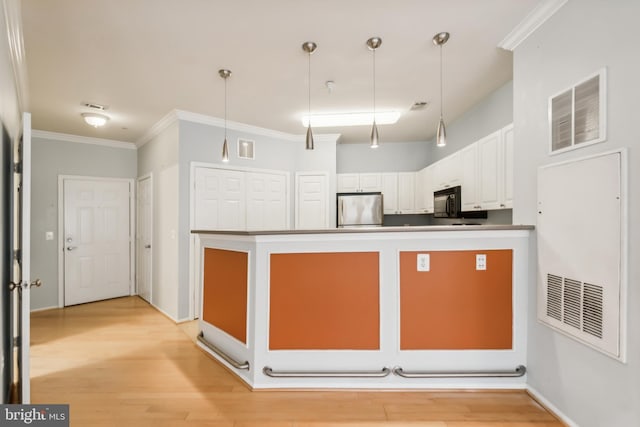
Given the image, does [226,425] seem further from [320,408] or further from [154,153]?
[154,153]

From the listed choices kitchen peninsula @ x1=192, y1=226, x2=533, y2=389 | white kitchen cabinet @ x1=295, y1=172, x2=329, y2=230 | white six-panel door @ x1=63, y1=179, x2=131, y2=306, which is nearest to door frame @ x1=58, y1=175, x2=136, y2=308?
white six-panel door @ x1=63, y1=179, x2=131, y2=306

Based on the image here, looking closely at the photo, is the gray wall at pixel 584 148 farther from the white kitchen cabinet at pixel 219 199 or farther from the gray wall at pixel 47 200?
the gray wall at pixel 47 200

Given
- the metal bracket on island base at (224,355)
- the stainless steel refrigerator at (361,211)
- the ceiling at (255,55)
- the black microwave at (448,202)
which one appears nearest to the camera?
the ceiling at (255,55)

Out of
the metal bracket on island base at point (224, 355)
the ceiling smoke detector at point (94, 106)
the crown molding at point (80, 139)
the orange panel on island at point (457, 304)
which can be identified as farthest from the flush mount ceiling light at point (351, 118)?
the crown molding at point (80, 139)

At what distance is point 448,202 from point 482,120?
1063 mm

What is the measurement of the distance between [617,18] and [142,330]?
4.82 m

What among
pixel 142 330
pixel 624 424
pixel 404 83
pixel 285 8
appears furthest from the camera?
pixel 142 330

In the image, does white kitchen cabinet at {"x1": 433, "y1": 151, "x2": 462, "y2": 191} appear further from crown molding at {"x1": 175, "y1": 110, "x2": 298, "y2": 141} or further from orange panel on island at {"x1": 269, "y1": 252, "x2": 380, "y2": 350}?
crown molding at {"x1": 175, "y1": 110, "x2": 298, "y2": 141}

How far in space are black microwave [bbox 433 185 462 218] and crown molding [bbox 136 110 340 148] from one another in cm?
192

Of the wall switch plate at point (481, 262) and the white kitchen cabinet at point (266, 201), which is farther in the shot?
the white kitchen cabinet at point (266, 201)

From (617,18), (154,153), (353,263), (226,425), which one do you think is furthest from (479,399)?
(154,153)

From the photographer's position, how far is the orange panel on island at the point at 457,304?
220 centimetres

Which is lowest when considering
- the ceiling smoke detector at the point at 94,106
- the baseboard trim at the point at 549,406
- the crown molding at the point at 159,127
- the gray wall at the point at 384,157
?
the baseboard trim at the point at 549,406

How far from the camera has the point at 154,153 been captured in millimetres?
4469
